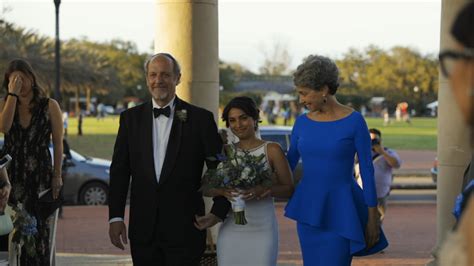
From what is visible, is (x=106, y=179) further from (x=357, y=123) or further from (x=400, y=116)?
(x=400, y=116)

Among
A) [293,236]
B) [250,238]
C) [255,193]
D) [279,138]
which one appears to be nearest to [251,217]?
[250,238]

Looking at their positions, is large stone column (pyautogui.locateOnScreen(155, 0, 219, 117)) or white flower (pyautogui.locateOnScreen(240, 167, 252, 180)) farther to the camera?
large stone column (pyautogui.locateOnScreen(155, 0, 219, 117))

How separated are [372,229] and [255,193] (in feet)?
2.73

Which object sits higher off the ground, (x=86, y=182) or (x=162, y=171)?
(x=162, y=171)

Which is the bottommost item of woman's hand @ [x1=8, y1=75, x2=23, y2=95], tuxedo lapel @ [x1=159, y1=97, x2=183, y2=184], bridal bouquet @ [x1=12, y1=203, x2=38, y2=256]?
bridal bouquet @ [x1=12, y1=203, x2=38, y2=256]

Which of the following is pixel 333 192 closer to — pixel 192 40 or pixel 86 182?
pixel 192 40

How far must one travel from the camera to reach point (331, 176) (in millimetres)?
5113

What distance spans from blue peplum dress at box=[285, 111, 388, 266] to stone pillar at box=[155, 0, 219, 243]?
108 inches

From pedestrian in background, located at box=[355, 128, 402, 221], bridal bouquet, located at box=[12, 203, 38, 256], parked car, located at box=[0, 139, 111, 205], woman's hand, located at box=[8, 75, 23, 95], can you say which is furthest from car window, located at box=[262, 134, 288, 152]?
bridal bouquet, located at box=[12, 203, 38, 256]

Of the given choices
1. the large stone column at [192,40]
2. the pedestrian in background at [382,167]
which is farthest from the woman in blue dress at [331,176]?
the pedestrian in background at [382,167]

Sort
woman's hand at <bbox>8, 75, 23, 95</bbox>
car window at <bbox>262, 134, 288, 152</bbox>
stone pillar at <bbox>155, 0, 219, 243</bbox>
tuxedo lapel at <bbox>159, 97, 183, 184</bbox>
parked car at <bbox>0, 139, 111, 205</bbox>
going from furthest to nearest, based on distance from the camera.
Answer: car window at <bbox>262, 134, 288, 152</bbox>, parked car at <bbox>0, 139, 111, 205</bbox>, stone pillar at <bbox>155, 0, 219, 243</bbox>, woman's hand at <bbox>8, 75, 23, 95</bbox>, tuxedo lapel at <bbox>159, 97, 183, 184</bbox>

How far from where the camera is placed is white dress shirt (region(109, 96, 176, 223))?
4.84 m

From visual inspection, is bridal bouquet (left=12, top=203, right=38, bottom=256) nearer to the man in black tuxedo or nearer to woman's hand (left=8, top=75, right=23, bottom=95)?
woman's hand (left=8, top=75, right=23, bottom=95)

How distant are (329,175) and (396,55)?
357 feet
